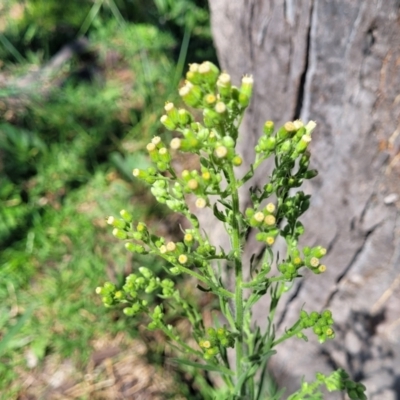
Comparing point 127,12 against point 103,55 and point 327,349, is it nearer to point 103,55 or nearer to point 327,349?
point 103,55

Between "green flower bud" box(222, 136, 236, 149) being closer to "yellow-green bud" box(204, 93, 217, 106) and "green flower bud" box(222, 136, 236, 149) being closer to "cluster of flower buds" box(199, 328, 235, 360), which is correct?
"yellow-green bud" box(204, 93, 217, 106)

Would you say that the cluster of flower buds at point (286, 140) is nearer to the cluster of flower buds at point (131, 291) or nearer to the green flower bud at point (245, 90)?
the green flower bud at point (245, 90)

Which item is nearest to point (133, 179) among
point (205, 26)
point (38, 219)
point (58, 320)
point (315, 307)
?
point (38, 219)

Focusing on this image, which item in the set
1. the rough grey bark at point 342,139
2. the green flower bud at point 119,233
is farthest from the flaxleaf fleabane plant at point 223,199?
the rough grey bark at point 342,139

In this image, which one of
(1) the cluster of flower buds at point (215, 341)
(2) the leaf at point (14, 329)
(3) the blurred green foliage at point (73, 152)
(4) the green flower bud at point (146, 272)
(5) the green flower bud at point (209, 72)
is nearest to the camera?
(5) the green flower bud at point (209, 72)

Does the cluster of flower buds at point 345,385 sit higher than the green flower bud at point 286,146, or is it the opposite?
the green flower bud at point 286,146

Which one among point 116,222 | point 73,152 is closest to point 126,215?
point 116,222

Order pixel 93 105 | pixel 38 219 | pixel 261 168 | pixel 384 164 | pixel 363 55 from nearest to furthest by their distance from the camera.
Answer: pixel 363 55 → pixel 384 164 → pixel 261 168 → pixel 38 219 → pixel 93 105
